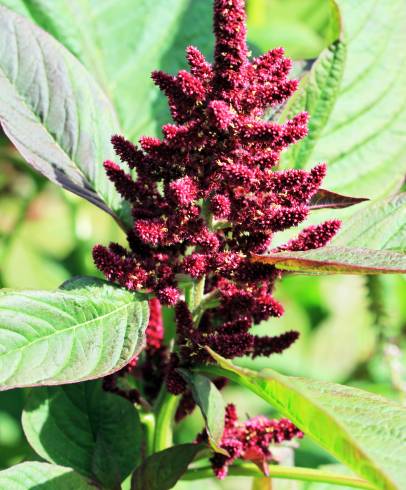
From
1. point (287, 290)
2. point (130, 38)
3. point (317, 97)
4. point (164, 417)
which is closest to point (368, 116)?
point (317, 97)

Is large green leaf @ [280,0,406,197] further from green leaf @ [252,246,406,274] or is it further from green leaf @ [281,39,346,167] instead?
green leaf @ [252,246,406,274]

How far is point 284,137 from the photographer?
2.95 ft

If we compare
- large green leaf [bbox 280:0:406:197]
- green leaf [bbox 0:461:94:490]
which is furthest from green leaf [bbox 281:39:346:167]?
green leaf [bbox 0:461:94:490]

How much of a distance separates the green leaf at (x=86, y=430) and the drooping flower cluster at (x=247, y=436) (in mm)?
105

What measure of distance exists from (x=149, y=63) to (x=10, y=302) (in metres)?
0.73

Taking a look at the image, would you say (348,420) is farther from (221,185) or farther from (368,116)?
(368,116)

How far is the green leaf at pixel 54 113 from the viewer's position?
1.04 m

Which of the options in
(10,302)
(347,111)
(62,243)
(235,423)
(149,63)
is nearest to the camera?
(10,302)

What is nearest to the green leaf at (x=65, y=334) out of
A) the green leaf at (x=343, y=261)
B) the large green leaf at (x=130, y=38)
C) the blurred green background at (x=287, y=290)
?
the green leaf at (x=343, y=261)

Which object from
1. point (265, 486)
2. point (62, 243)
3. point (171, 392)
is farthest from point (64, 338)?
point (62, 243)

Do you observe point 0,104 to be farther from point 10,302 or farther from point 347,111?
point 347,111

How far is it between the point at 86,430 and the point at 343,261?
51cm

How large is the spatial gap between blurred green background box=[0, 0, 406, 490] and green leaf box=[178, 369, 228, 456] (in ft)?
2.35

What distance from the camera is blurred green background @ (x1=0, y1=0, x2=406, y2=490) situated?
2.01 m
